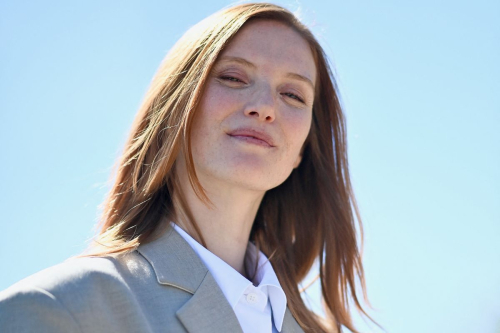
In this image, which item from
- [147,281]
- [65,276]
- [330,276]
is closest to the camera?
[65,276]

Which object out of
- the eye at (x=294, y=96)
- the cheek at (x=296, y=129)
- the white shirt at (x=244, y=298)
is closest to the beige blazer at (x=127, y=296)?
the white shirt at (x=244, y=298)

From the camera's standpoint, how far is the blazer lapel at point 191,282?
3.02 meters

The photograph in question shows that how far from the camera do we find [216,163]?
141 inches

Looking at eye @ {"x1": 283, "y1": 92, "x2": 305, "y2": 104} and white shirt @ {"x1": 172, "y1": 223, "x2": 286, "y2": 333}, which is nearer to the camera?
white shirt @ {"x1": 172, "y1": 223, "x2": 286, "y2": 333}

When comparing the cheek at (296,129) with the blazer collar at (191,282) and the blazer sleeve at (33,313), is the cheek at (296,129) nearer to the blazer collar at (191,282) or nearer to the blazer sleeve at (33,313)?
the blazer collar at (191,282)

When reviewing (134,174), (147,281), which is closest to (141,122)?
(134,174)

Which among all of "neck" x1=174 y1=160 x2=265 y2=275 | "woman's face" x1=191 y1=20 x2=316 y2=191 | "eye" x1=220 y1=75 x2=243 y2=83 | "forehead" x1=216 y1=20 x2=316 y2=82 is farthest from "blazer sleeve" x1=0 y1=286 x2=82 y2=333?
"forehead" x1=216 y1=20 x2=316 y2=82

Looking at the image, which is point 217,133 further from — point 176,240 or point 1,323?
point 1,323

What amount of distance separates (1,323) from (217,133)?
1.50m

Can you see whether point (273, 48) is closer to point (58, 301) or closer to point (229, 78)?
point (229, 78)

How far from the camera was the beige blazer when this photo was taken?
2.57m

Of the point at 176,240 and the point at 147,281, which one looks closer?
the point at 147,281

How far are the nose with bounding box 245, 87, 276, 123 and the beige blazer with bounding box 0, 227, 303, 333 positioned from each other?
2.40ft

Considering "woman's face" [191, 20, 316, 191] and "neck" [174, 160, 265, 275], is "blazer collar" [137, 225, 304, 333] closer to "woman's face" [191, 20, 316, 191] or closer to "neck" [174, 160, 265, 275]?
"neck" [174, 160, 265, 275]
